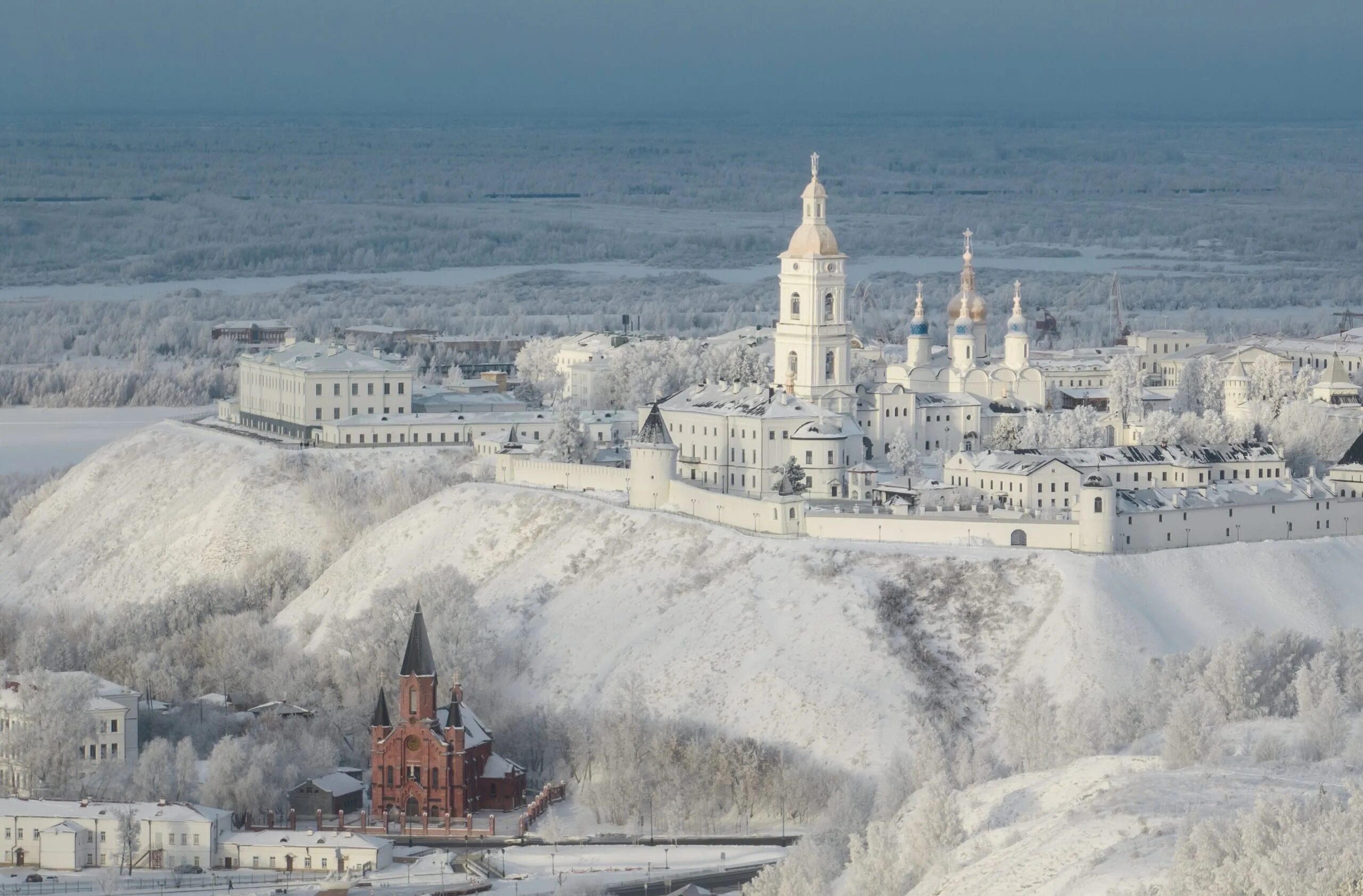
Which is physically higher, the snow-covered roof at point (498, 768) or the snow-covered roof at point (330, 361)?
the snow-covered roof at point (330, 361)

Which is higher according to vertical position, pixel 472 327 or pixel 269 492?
pixel 472 327

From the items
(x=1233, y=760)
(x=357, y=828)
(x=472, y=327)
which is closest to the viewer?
(x=1233, y=760)

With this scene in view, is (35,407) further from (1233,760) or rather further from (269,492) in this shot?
(1233,760)

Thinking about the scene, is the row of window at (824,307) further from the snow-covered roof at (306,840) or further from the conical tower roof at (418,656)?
the snow-covered roof at (306,840)

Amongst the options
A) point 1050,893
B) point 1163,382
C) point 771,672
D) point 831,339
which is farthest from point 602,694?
point 1163,382

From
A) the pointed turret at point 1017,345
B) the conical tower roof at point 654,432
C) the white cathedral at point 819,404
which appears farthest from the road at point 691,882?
the pointed turret at point 1017,345

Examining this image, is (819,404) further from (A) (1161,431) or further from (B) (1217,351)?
(B) (1217,351)

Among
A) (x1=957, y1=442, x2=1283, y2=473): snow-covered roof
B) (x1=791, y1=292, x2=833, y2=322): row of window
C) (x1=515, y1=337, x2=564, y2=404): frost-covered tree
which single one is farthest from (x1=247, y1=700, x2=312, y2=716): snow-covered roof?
(x1=515, y1=337, x2=564, y2=404): frost-covered tree
